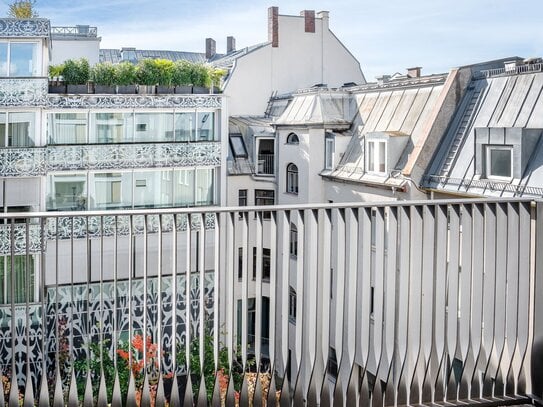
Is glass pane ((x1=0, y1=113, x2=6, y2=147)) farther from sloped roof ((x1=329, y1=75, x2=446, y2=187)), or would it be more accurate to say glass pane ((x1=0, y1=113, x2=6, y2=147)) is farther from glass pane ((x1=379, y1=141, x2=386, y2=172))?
glass pane ((x1=379, y1=141, x2=386, y2=172))

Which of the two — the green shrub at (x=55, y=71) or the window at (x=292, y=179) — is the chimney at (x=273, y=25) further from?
the green shrub at (x=55, y=71)

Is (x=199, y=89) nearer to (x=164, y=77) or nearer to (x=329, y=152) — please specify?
(x=164, y=77)

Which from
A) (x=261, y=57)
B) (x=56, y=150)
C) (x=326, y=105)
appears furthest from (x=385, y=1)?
(x=261, y=57)

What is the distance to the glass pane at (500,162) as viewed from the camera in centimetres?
773

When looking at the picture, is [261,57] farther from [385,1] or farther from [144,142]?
[385,1]

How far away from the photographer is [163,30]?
28.7ft

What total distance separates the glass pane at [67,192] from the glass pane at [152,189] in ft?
2.68

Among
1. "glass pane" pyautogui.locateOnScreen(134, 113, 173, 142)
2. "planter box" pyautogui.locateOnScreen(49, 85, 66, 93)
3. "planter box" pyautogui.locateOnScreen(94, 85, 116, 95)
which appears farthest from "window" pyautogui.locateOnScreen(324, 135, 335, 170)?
"planter box" pyautogui.locateOnScreen(49, 85, 66, 93)

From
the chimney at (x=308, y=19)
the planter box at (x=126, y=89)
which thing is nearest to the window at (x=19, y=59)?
the planter box at (x=126, y=89)

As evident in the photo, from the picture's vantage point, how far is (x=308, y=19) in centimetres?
1405

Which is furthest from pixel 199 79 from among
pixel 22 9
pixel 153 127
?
pixel 22 9

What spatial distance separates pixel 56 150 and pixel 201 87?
8.06 ft

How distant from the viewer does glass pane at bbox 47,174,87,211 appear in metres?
9.89

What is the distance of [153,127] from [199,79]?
1.08 m
